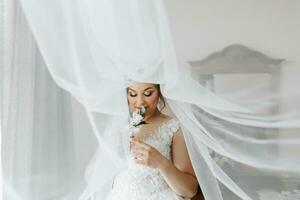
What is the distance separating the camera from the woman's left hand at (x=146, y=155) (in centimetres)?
69

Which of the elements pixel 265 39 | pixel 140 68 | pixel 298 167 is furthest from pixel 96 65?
pixel 265 39

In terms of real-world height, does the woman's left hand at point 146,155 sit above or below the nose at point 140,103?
below

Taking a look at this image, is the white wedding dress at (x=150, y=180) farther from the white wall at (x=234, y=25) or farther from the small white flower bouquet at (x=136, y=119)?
the white wall at (x=234, y=25)

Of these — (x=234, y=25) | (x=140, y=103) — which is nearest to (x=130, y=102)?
(x=140, y=103)

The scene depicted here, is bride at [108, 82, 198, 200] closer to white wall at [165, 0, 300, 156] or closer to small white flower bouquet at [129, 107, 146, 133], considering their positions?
small white flower bouquet at [129, 107, 146, 133]

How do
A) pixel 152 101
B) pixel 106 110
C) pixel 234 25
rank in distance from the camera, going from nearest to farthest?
pixel 106 110 → pixel 152 101 → pixel 234 25

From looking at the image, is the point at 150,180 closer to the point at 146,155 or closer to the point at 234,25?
the point at 146,155

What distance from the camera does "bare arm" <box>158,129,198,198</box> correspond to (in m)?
0.72

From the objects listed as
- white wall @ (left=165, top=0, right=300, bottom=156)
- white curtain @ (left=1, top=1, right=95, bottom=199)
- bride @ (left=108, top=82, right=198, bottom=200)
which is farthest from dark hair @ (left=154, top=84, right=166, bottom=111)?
white wall @ (left=165, top=0, right=300, bottom=156)

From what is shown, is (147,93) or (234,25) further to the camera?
(234,25)

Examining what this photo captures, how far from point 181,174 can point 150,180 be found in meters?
0.08

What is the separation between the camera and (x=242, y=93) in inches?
28.3

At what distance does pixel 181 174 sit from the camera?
0.72 m

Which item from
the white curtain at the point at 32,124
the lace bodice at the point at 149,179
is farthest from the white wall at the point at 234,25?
the white curtain at the point at 32,124
